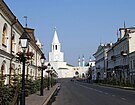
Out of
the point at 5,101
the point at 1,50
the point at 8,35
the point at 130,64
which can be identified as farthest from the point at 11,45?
the point at 130,64

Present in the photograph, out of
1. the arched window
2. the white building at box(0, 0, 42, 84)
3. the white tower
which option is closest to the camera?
the white building at box(0, 0, 42, 84)

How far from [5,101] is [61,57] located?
159m

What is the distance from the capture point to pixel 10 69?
82.0 feet

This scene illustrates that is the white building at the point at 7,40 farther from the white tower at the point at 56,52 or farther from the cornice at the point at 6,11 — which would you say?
the white tower at the point at 56,52

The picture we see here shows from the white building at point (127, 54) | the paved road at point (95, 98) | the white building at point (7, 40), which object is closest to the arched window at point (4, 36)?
the white building at point (7, 40)

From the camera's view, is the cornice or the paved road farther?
the paved road

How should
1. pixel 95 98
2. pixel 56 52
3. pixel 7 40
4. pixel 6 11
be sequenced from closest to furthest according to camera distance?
pixel 6 11, pixel 7 40, pixel 95 98, pixel 56 52

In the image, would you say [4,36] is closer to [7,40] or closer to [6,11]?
[7,40]

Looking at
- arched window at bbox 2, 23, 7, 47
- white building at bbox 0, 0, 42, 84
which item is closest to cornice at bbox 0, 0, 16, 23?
white building at bbox 0, 0, 42, 84

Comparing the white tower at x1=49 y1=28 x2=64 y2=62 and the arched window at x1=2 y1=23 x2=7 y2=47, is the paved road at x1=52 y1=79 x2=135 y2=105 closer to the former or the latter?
the arched window at x1=2 y1=23 x2=7 y2=47

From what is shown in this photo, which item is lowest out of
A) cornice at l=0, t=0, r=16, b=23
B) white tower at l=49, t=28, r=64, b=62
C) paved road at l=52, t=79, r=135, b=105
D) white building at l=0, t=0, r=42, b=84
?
paved road at l=52, t=79, r=135, b=105

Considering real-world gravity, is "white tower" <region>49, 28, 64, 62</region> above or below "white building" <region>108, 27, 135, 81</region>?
above

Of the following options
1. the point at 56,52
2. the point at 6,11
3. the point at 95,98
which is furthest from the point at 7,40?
the point at 56,52

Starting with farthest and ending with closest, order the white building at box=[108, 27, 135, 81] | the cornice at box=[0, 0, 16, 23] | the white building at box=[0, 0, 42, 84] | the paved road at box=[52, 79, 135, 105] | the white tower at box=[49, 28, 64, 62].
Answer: the white tower at box=[49, 28, 64, 62] → the white building at box=[108, 27, 135, 81] → the paved road at box=[52, 79, 135, 105] → the white building at box=[0, 0, 42, 84] → the cornice at box=[0, 0, 16, 23]
